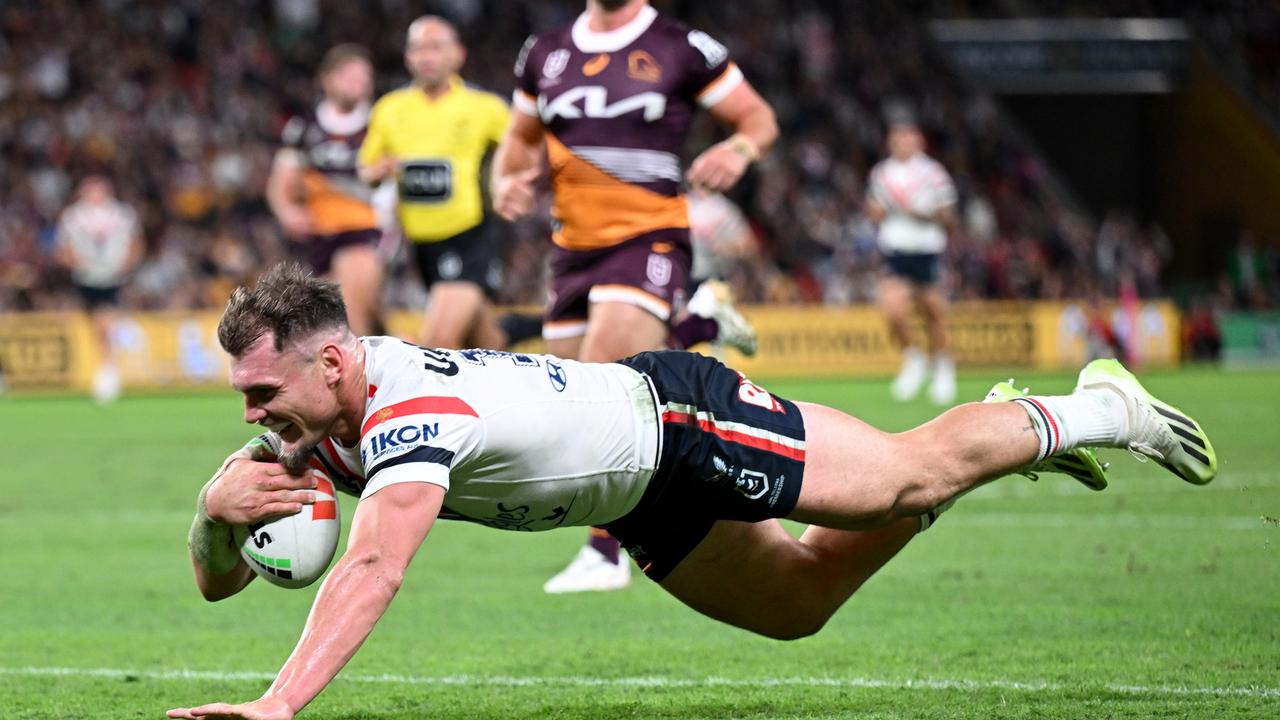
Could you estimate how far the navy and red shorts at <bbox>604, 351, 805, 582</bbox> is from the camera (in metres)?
4.64

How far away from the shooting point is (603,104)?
25.5 feet

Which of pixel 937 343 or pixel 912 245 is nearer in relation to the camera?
pixel 937 343

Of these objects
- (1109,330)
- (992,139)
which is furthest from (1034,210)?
(1109,330)

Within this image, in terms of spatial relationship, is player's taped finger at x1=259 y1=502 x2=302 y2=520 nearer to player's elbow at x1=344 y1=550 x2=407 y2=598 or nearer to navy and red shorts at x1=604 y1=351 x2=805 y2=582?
player's elbow at x1=344 y1=550 x2=407 y2=598

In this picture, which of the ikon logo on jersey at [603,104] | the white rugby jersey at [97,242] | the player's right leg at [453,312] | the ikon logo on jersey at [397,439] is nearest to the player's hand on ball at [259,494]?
the ikon logo on jersey at [397,439]

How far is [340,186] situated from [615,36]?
6497 mm

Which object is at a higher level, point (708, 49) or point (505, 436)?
point (708, 49)

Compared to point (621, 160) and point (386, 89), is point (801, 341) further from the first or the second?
point (621, 160)

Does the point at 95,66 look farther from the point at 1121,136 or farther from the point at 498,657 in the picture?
the point at 498,657

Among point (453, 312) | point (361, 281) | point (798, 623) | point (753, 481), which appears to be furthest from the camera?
point (361, 281)

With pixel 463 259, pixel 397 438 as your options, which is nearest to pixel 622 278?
pixel 397 438

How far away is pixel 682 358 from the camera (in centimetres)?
491

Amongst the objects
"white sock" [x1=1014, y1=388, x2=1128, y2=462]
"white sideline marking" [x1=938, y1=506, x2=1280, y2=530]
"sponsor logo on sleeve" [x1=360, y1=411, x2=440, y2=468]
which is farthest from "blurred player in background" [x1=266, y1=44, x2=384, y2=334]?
"sponsor logo on sleeve" [x1=360, y1=411, x2=440, y2=468]

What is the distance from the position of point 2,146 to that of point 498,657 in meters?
25.1
